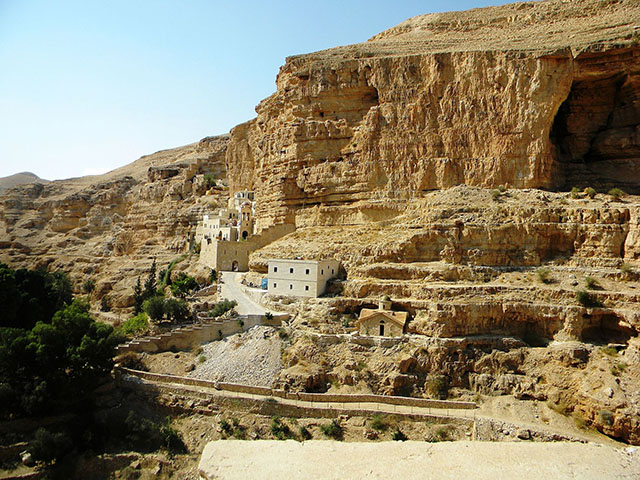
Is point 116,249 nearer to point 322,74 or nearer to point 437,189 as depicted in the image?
point 322,74

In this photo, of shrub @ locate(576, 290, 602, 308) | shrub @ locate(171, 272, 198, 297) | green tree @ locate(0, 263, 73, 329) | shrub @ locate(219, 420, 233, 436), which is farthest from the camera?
shrub @ locate(171, 272, 198, 297)

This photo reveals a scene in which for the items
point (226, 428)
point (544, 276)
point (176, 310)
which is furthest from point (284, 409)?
point (544, 276)

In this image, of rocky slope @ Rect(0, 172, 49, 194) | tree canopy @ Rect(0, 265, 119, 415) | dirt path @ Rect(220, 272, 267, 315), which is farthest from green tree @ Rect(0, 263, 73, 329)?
rocky slope @ Rect(0, 172, 49, 194)

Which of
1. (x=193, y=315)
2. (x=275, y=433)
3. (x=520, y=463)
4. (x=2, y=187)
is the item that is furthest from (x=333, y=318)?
(x=2, y=187)

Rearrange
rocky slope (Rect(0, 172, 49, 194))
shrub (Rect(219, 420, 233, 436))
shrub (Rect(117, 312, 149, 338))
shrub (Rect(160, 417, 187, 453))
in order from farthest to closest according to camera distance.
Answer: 1. rocky slope (Rect(0, 172, 49, 194))
2. shrub (Rect(117, 312, 149, 338))
3. shrub (Rect(219, 420, 233, 436))
4. shrub (Rect(160, 417, 187, 453))

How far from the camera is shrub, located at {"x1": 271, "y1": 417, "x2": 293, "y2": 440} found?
17.0 metres

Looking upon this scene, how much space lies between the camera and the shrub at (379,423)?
17031 millimetres

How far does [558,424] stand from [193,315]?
19840mm

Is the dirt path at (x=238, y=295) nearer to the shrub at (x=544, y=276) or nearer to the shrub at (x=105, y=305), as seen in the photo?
the shrub at (x=105, y=305)

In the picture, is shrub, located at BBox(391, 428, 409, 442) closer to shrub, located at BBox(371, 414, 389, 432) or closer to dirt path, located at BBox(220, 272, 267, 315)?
shrub, located at BBox(371, 414, 389, 432)

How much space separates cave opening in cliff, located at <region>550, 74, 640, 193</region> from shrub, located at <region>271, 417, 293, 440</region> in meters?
22.7

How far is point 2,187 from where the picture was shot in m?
90.9

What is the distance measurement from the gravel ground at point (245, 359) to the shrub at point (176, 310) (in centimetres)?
415

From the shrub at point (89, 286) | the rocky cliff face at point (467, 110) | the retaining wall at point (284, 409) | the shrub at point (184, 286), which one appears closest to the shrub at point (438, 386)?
the retaining wall at point (284, 409)
